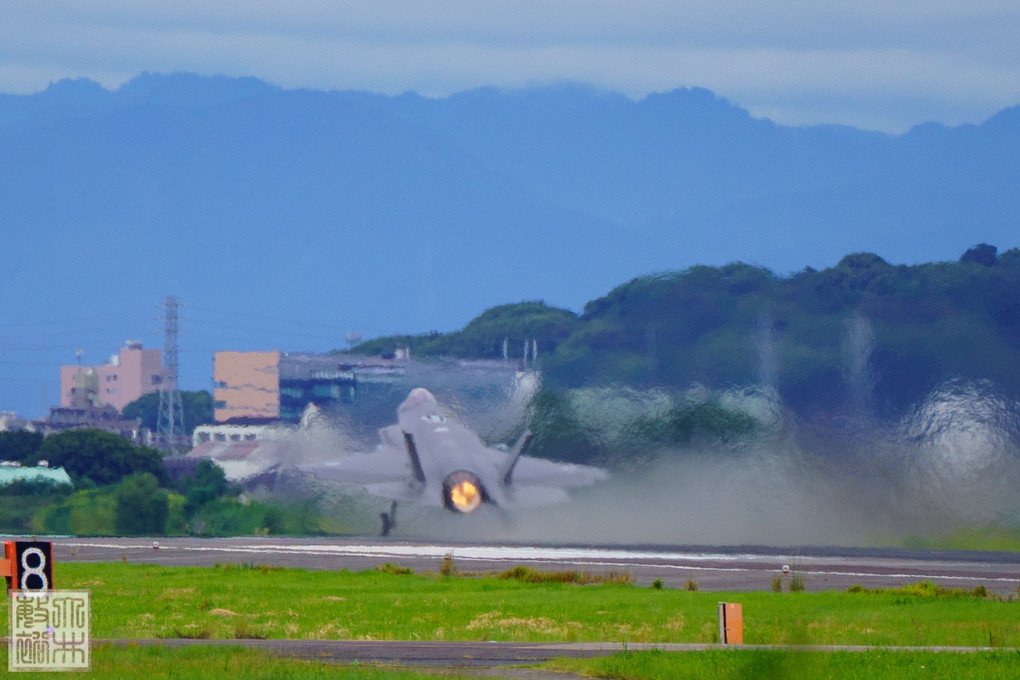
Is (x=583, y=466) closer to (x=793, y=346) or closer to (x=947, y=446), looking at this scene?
(x=793, y=346)

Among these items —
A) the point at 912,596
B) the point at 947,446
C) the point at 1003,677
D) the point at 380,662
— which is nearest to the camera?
the point at 1003,677

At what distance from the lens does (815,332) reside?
248 ft

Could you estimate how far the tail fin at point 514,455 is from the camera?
79.4 meters

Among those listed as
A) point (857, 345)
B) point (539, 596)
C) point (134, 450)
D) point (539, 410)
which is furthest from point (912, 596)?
point (134, 450)

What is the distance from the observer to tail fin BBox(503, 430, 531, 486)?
79.4 metres

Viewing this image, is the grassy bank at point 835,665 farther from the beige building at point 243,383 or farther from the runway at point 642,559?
the beige building at point 243,383

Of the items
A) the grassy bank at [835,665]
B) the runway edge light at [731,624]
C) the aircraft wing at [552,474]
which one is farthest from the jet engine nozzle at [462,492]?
the grassy bank at [835,665]

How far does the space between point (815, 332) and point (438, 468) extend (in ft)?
73.2

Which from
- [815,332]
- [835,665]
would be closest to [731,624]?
[835,665]

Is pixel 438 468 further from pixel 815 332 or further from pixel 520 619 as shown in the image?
pixel 520 619

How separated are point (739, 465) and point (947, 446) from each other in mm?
10055

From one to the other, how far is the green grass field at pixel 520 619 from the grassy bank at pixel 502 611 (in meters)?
0.06

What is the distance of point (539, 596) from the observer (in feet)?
144

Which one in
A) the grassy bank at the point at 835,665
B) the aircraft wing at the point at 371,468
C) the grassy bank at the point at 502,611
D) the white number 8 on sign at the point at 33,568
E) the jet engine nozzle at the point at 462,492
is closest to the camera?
the grassy bank at the point at 835,665
